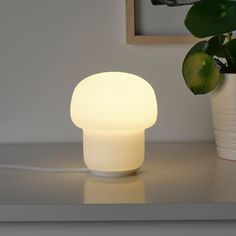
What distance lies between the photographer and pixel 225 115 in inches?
34.4

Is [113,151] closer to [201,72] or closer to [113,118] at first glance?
[113,118]

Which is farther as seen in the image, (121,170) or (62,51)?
(62,51)

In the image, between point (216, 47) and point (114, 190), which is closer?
point (114, 190)

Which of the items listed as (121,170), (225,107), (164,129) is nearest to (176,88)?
(164,129)

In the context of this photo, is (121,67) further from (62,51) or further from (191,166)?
Answer: (191,166)

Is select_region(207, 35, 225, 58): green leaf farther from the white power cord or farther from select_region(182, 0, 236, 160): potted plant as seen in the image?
the white power cord

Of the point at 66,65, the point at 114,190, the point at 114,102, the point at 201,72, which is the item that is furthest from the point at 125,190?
the point at 66,65

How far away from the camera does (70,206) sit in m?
0.62

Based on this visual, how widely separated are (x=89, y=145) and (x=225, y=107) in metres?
0.25

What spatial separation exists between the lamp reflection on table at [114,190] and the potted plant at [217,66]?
19 centimetres

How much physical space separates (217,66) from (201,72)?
0.03 metres

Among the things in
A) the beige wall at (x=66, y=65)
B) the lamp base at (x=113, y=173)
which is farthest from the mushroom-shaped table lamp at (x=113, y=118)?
the beige wall at (x=66, y=65)

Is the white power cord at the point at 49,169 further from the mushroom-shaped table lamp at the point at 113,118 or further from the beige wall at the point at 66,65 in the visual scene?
the beige wall at the point at 66,65

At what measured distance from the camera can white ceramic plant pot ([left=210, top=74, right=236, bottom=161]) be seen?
86cm
